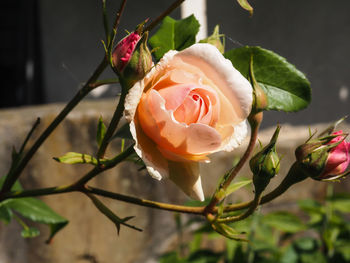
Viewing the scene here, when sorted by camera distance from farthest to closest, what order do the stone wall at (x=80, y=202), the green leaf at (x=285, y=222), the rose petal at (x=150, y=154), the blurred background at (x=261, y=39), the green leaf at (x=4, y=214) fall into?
the blurred background at (x=261, y=39)
the stone wall at (x=80, y=202)
the green leaf at (x=285, y=222)
the green leaf at (x=4, y=214)
the rose petal at (x=150, y=154)

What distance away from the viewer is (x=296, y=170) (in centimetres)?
36

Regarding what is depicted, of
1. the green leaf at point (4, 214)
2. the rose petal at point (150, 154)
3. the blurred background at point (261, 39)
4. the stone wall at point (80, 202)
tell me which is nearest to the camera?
the rose petal at point (150, 154)

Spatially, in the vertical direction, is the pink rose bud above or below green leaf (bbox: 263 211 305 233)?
above

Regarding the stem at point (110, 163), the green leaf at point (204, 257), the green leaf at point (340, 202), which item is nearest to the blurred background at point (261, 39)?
the green leaf at point (340, 202)

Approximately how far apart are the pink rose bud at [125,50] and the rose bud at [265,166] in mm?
116

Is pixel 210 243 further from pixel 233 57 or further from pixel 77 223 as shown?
pixel 233 57

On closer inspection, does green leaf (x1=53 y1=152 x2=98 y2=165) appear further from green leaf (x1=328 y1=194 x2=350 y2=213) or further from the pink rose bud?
green leaf (x1=328 y1=194 x2=350 y2=213)

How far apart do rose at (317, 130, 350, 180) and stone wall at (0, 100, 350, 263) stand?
107 centimetres

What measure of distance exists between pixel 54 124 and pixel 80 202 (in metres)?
1.14

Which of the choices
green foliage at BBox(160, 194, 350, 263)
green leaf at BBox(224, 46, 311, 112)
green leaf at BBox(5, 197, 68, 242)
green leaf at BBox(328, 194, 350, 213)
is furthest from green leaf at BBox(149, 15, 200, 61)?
green leaf at BBox(328, 194, 350, 213)

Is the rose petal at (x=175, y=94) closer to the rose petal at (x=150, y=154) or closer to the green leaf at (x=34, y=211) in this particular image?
the rose petal at (x=150, y=154)

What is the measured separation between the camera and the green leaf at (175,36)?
0.37 metres

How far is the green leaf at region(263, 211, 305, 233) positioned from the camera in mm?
1107

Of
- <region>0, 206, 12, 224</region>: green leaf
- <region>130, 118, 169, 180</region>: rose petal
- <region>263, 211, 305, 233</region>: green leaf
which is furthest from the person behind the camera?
<region>263, 211, 305, 233</region>: green leaf
